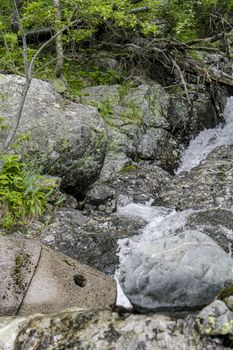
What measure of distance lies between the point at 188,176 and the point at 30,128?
4045mm

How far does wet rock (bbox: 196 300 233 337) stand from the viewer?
3557mm

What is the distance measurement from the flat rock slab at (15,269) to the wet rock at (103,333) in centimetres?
80

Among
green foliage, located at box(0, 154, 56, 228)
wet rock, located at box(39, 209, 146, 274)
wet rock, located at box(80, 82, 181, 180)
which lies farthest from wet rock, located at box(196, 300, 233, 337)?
wet rock, located at box(80, 82, 181, 180)

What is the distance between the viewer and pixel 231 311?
3654 mm

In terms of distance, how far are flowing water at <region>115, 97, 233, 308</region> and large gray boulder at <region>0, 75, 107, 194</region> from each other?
137 centimetres

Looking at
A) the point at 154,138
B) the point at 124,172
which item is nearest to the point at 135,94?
the point at 154,138

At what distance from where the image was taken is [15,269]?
5.81 meters

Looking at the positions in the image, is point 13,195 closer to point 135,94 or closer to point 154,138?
point 154,138

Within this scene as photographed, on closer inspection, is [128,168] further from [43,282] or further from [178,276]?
[178,276]

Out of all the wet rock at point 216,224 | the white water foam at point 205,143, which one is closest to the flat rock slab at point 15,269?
the wet rock at point 216,224

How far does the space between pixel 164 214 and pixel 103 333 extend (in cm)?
511

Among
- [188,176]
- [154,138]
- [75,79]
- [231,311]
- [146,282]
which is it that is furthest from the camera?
[75,79]

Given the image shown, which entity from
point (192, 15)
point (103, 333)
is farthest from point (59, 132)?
point (192, 15)

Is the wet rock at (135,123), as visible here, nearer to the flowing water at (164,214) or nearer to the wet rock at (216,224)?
the flowing water at (164,214)
